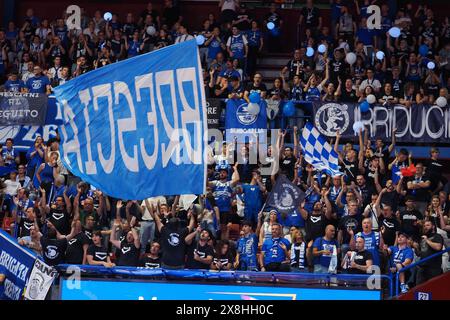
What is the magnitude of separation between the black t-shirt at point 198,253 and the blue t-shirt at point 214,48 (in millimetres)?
7749

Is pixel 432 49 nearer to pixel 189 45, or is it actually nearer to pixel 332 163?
pixel 332 163

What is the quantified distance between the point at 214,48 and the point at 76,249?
8.08 metres

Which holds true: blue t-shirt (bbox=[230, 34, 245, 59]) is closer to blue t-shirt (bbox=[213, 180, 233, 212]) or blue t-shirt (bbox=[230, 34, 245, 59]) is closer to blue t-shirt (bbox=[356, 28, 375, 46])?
blue t-shirt (bbox=[356, 28, 375, 46])

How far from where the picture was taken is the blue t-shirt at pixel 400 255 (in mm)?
15938

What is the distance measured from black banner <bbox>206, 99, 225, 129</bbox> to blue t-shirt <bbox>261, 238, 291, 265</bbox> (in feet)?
16.9

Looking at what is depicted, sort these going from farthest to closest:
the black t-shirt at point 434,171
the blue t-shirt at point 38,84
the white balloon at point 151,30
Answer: the white balloon at point 151,30 < the blue t-shirt at point 38,84 < the black t-shirt at point 434,171

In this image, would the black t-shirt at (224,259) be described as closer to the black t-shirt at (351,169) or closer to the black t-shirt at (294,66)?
the black t-shirt at (351,169)

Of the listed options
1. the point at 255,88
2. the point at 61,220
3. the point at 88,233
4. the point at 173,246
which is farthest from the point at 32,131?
the point at 173,246

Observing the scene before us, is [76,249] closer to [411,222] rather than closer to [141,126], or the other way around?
[411,222]

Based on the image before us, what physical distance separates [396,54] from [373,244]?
816 cm

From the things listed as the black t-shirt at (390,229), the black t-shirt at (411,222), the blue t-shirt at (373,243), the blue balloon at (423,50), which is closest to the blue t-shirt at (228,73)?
the blue balloon at (423,50)

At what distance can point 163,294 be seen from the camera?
13711 millimetres

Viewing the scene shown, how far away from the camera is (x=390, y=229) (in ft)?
55.4
